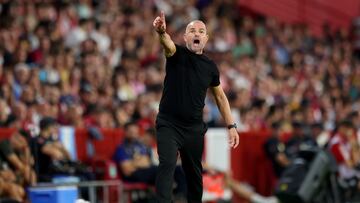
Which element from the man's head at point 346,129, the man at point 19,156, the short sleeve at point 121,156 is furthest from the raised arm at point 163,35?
the man's head at point 346,129

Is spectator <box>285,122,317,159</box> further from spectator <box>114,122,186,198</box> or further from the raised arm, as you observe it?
the raised arm

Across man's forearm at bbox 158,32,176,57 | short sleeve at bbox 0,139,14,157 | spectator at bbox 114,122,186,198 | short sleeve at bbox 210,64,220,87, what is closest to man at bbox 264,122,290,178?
spectator at bbox 114,122,186,198

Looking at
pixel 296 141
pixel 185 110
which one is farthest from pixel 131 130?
pixel 185 110

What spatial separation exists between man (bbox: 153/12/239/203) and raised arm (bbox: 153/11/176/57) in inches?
0.5

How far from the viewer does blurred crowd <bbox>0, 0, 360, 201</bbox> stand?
691 inches

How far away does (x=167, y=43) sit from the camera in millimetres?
10672

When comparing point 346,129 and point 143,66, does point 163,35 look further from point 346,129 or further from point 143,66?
point 143,66

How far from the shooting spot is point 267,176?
20047 mm

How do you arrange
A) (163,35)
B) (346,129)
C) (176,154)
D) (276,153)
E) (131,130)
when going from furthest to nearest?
(276,153) → (346,129) → (131,130) → (176,154) → (163,35)

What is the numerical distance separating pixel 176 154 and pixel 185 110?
46 cm

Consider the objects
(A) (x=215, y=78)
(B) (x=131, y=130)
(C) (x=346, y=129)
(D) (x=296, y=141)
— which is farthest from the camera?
(D) (x=296, y=141)

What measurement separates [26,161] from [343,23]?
1877 centimetres

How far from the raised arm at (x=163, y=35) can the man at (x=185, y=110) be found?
0.01 m

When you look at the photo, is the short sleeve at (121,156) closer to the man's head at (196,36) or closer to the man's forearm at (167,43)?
the man's head at (196,36)
